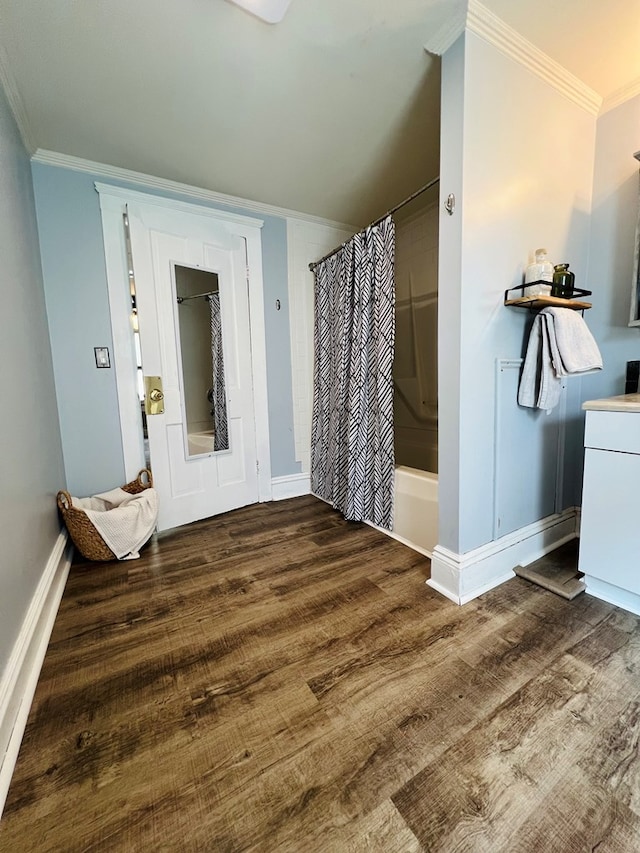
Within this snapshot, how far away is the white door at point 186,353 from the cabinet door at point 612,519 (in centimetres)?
206

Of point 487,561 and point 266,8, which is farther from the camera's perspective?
point 487,561

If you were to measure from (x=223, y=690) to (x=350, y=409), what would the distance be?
1606 mm

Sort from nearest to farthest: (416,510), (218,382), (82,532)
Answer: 1. (82,532)
2. (416,510)
3. (218,382)

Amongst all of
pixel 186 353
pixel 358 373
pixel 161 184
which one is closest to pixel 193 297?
→ pixel 186 353

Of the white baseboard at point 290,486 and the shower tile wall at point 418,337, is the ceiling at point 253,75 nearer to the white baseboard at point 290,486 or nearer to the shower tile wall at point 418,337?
the shower tile wall at point 418,337

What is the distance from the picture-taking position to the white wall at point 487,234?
4.41ft

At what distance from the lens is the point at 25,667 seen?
1.06 meters

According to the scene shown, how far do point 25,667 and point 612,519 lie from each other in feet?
7.15

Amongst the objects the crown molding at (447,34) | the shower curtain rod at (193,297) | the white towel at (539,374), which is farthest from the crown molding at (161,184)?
the white towel at (539,374)

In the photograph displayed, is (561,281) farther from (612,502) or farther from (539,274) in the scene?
(612,502)

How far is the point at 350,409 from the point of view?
2.25m

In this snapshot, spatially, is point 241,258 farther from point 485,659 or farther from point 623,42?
point 485,659

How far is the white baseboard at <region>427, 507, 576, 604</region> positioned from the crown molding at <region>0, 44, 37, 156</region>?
2759 mm

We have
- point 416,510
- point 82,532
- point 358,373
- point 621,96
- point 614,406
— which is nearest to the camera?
point 614,406
